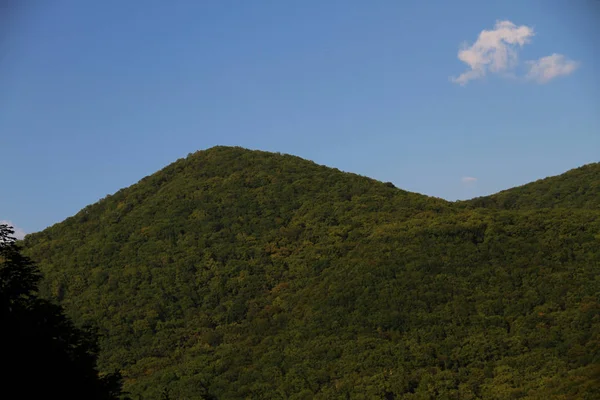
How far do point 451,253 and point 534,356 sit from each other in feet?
54.4

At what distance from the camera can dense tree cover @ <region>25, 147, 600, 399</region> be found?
56.6m

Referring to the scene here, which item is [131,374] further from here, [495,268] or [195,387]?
[495,268]

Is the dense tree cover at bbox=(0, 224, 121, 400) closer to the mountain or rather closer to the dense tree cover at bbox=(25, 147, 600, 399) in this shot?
the dense tree cover at bbox=(25, 147, 600, 399)

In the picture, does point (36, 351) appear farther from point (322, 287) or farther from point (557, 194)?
point (557, 194)

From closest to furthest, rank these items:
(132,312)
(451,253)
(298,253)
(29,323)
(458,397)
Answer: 1. (29,323)
2. (458,397)
3. (451,253)
4. (132,312)
5. (298,253)

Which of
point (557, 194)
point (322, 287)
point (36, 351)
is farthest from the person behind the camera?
point (557, 194)

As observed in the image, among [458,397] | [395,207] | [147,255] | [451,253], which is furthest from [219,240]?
[458,397]

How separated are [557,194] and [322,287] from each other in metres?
38.3

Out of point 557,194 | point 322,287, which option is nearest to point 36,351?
point 322,287

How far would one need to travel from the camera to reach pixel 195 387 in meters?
60.6

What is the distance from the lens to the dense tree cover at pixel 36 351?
2059 centimetres

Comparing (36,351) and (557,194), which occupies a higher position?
(557,194)

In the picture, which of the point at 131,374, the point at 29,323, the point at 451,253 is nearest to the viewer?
the point at 29,323

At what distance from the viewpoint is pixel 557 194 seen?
90.8 metres
